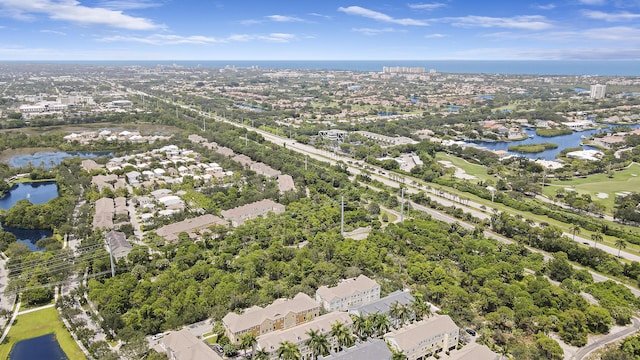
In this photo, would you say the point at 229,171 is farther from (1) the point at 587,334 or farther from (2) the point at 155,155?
(1) the point at 587,334

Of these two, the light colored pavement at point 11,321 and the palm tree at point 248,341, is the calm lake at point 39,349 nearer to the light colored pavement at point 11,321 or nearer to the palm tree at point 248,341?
the light colored pavement at point 11,321

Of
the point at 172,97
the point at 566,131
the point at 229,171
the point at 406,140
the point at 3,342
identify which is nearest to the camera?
the point at 3,342

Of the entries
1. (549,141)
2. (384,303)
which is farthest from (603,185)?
(384,303)

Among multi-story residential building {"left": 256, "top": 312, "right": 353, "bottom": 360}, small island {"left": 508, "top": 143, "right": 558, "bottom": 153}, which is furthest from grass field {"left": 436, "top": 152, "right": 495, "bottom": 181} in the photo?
multi-story residential building {"left": 256, "top": 312, "right": 353, "bottom": 360}

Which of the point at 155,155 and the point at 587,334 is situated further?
the point at 155,155

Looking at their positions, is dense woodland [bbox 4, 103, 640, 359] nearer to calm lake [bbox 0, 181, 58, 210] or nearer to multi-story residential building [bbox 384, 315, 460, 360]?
multi-story residential building [bbox 384, 315, 460, 360]

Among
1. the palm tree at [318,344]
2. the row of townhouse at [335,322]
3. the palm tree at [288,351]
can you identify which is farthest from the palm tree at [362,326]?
the palm tree at [288,351]

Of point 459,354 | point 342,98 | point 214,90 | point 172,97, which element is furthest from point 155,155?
point 214,90
